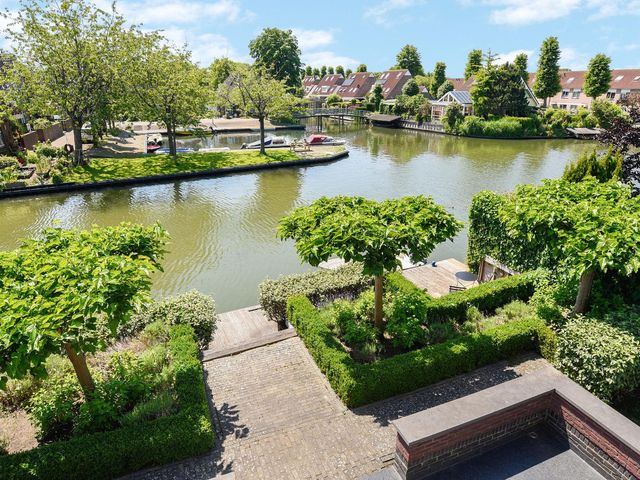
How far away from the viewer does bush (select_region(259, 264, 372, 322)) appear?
11.7 m

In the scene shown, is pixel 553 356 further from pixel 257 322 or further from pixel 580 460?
pixel 257 322

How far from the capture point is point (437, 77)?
81.1 metres

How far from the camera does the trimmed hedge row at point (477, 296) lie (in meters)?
10.6

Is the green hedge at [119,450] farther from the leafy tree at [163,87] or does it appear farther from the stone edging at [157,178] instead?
the leafy tree at [163,87]

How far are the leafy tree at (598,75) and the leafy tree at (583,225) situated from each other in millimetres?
63365

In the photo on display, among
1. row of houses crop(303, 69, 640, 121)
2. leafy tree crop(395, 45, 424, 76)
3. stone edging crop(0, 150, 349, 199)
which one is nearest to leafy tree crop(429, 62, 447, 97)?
row of houses crop(303, 69, 640, 121)

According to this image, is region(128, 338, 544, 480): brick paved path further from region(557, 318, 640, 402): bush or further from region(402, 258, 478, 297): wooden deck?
region(402, 258, 478, 297): wooden deck

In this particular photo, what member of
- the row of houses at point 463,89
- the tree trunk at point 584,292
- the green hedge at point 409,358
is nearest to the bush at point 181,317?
the green hedge at point 409,358

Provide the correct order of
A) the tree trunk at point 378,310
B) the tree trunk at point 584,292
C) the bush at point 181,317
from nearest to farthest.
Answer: the tree trunk at point 584,292, the tree trunk at point 378,310, the bush at point 181,317

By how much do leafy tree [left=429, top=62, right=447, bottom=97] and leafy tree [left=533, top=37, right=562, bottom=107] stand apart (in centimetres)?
2111

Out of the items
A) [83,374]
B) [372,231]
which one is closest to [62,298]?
[83,374]

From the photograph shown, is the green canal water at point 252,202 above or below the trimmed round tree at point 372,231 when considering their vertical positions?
below

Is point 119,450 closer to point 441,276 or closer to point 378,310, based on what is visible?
point 378,310

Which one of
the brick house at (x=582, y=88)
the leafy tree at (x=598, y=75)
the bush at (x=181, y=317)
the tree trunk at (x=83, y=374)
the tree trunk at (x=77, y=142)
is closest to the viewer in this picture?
the tree trunk at (x=83, y=374)
